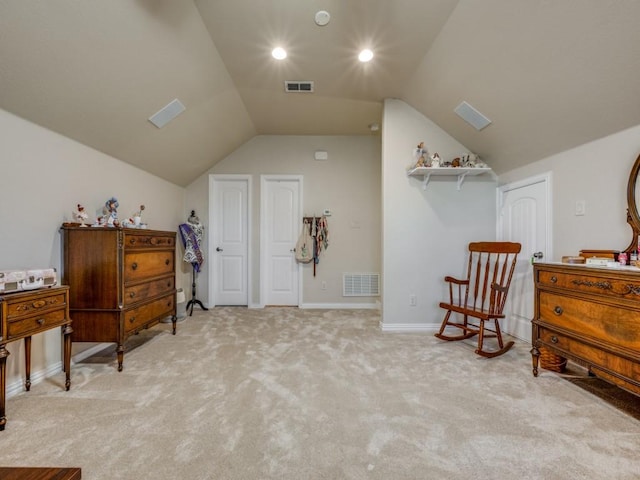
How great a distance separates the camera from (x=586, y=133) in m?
2.21

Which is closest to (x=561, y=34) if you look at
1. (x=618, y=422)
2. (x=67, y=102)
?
(x=618, y=422)

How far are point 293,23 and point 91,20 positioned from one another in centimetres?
136

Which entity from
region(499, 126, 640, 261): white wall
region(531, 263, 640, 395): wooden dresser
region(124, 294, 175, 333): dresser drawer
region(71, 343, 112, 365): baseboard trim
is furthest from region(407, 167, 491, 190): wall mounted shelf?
region(71, 343, 112, 365): baseboard trim

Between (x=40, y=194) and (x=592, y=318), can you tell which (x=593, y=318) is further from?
(x=40, y=194)

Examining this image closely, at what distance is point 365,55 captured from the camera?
2.52 meters

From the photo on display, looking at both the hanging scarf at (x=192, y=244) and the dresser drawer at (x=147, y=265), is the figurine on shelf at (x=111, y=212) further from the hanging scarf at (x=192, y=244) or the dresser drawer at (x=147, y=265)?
the hanging scarf at (x=192, y=244)

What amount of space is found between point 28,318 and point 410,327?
335cm

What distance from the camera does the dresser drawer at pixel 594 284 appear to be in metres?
1.54

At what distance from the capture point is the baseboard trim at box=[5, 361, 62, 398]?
188 cm

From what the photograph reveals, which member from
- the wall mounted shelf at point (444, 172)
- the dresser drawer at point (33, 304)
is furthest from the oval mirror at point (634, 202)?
the dresser drawer at point (33, 304)

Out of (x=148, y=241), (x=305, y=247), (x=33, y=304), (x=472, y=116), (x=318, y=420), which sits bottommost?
(x=318, y=420)

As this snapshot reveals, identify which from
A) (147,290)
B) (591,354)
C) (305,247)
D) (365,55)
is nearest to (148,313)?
(147,290)

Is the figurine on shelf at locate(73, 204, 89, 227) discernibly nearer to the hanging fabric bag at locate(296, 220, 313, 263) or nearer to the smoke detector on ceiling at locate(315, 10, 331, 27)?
the smoke detector on ceiling at locate(315, 10, 331, 27)

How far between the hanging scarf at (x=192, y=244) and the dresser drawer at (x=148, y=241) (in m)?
0.88
